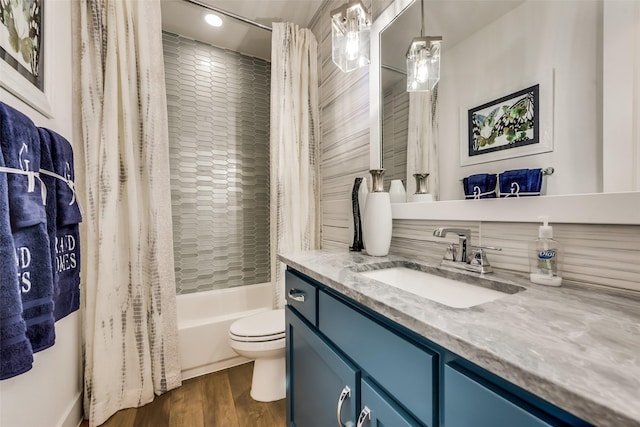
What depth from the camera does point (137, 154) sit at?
4.74ft

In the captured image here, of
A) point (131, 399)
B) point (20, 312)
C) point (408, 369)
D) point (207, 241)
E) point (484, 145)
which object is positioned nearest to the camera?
point (408, 369)

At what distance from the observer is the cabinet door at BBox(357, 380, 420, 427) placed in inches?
20.1

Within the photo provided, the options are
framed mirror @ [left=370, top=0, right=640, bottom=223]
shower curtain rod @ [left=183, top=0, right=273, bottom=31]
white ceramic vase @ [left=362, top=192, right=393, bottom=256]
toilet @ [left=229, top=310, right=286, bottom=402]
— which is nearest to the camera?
framed mirror @ [left=370, top=0, right=640, bottom=223]

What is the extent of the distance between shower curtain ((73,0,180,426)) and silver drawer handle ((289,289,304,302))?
2.84 ft

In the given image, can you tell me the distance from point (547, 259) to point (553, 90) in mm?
456

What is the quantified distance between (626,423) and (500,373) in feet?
0.36

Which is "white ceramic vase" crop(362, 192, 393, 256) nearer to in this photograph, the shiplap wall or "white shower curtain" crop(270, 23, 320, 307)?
the shiplap wall

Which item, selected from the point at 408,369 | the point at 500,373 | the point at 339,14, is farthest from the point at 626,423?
the point at 339,14

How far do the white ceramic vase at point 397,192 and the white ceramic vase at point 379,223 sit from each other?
9 centimetres

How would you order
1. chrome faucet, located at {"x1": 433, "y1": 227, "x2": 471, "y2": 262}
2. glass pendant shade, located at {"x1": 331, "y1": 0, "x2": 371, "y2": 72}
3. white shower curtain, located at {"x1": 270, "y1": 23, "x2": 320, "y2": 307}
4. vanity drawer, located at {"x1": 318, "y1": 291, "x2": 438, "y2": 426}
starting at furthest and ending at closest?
white shower curtain, located at {"x1": 270, "y1": 23, "x2": 320, "y2": 307}
glass pendant shade, located at {"x1": 331, "y1": 0, "x2": 371, "y2": 72}
chrome faucet, located at {"x1": 433, "y1": 227, "x2": 471, "y2": 262}
vanity drawer, located at {"x1": 318, "y1": 291, "x2": 438, "y2": 426}

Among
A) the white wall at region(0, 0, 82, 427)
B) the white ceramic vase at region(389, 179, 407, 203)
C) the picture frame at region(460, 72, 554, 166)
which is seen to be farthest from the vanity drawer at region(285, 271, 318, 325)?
the white wall at region(0, 0, 82, 427)

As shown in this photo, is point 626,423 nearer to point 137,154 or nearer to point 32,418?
point 32,418

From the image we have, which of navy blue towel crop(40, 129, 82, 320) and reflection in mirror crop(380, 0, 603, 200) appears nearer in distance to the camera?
reflection in mirror crop(380, 0, 603, 200)

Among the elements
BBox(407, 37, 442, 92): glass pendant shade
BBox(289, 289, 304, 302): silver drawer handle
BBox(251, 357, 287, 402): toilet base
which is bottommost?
BBox(251, 357, 287, 402): toilet base
